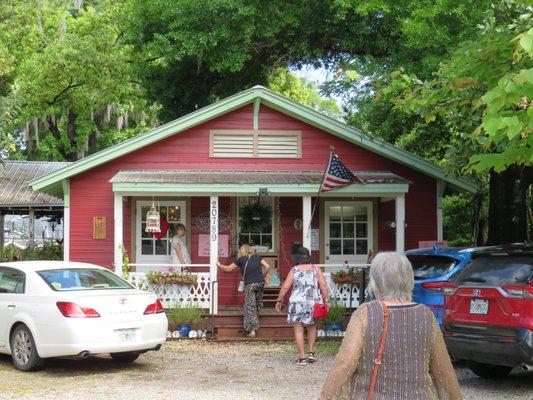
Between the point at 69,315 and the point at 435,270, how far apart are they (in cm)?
511

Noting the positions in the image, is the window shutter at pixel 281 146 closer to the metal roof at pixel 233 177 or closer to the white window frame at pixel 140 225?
the metal roof at pixel 233 177

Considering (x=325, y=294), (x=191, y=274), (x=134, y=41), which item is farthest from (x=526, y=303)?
(x=134, y=41)

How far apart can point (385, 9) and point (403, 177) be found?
360cm

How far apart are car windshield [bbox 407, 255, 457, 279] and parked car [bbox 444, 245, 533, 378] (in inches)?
47.6

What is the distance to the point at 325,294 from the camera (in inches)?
441

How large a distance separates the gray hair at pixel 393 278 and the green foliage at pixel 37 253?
58.1 feet

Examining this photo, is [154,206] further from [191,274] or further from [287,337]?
[287,337]

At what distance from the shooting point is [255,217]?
1623 centimetres

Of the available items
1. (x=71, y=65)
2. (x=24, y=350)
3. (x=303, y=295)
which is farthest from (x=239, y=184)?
(x=71, y=65)

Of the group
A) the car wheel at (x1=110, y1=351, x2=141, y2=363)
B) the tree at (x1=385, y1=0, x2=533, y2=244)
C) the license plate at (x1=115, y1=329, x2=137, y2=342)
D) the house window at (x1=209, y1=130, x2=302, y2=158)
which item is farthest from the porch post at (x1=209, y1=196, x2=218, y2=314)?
the tree at (x1=385, y1=0, x2=533, y2=244)

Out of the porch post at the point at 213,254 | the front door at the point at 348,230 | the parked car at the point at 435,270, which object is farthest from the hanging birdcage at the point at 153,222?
the parked car at the point at 435,270

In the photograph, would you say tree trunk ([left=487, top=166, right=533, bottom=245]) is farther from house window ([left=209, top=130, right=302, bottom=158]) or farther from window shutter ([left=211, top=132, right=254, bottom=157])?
window shutter ([left=211, top=132, right=254, bottom=157])

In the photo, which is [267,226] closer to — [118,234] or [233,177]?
[233,177]

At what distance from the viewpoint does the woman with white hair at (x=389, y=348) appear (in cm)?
393
